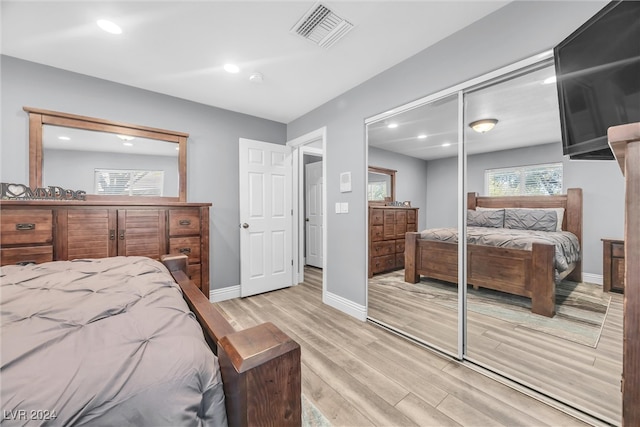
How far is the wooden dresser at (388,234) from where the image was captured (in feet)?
9.02

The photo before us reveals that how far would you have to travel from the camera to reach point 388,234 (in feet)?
9.51

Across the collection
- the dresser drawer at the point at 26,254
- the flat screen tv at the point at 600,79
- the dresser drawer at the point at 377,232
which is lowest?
the dresser drawer at the point at 26,254

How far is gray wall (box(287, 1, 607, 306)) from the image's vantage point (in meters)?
1.52

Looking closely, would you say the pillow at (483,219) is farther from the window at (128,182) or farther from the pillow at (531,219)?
the window at (128,182)

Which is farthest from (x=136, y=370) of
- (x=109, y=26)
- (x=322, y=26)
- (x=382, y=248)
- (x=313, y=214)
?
(x=313, y=214)

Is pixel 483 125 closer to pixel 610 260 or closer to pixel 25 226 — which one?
pixel 610 260

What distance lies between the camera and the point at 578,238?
65.1 inches

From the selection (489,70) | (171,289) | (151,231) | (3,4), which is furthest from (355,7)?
(151,231)

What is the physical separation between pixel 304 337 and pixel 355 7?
259cm

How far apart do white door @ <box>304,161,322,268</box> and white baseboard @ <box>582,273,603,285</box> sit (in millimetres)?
3736

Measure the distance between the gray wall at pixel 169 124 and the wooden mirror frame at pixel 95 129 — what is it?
6 centimetres

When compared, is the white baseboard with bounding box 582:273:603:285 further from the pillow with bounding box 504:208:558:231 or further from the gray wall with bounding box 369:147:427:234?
the gray wall with bounding box 369:147:427:234

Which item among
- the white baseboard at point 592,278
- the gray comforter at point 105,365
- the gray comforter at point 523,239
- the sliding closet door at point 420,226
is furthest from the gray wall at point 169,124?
the white baseboard at point 592,278

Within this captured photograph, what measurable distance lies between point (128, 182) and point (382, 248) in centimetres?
289
